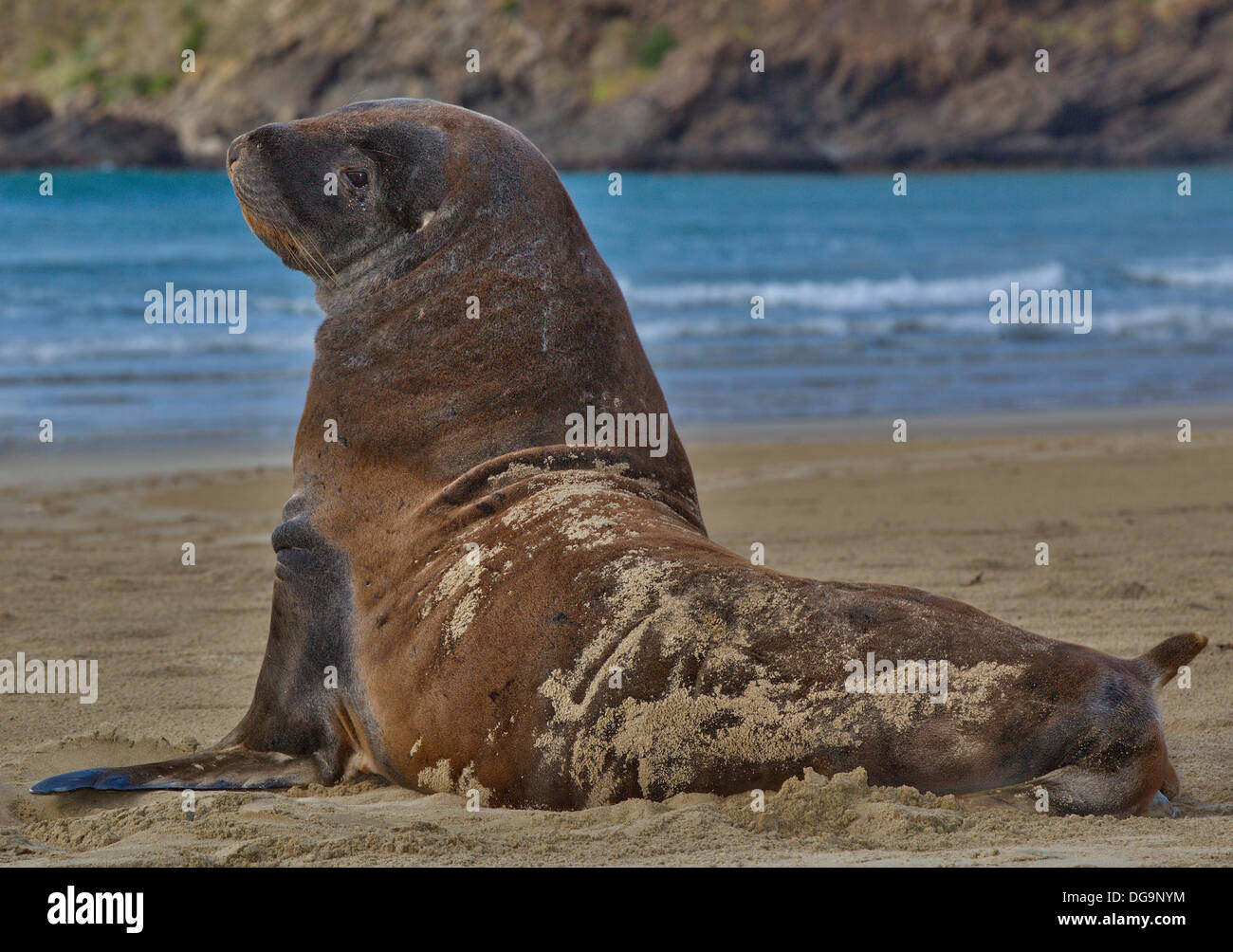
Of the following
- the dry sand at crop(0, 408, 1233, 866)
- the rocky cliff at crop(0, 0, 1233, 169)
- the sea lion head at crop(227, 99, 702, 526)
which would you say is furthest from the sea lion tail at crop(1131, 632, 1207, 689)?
the rocky cliff at crop(0, 0, 1233, 169)

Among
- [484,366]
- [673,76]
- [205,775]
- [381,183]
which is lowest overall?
[205,775]

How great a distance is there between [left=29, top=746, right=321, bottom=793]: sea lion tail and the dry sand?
46 millimetres

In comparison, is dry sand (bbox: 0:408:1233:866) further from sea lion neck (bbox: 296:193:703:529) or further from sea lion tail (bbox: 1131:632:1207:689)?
sea lion neck (bbox: 296:193:703:529)

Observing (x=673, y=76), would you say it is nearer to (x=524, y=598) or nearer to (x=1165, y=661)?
(x=524, y=598)

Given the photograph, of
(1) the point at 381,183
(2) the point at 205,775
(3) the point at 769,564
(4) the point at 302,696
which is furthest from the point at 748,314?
(2) the point at 205,775

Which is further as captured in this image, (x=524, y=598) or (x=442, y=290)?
(x=442, y=290)

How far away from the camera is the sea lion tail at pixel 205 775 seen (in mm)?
3729

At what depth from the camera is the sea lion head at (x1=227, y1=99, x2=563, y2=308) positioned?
4.23m

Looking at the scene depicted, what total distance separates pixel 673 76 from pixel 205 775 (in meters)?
74.3

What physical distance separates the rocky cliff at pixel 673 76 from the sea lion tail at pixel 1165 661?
6820 cm

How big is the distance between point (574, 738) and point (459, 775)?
36cm

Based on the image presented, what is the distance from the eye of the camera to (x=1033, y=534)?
296 inches

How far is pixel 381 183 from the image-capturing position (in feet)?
14.0
